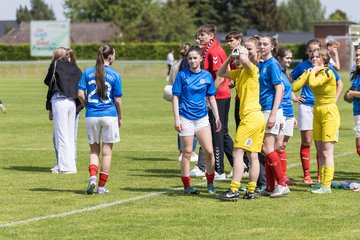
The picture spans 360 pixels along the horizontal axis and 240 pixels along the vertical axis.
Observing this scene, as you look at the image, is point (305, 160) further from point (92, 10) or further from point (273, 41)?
point (92, 10)

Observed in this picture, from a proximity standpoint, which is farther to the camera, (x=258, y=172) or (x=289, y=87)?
(x=289, y=87)

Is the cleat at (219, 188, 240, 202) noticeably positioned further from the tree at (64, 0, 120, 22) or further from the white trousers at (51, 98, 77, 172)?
the tree at (64, 0, 120, 22)

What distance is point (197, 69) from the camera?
1280 centimetres

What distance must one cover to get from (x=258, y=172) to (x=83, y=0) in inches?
4572

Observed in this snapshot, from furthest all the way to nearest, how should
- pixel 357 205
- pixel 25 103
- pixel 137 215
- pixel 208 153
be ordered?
pixel 25 103
pixel 208 153
pixel 357 205
pixel 137 215

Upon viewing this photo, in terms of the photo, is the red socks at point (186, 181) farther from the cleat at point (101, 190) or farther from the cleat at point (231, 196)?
the cleat at point (101, 190)

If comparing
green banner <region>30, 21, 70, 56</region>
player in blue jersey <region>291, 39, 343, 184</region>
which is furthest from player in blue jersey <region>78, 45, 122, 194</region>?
green banner <region>30, 21, 70, 56</region>

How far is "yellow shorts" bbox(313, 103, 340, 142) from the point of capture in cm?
1308

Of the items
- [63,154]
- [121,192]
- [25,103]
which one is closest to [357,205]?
[121,192]

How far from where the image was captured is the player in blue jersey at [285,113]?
524 inches

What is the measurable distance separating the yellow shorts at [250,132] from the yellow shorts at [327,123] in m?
1.21

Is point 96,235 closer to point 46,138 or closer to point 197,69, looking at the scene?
point 197,69

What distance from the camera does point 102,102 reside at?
13.1 metres

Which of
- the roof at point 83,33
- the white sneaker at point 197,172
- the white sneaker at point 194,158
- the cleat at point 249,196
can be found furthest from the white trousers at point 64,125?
the roof at point 83,33
